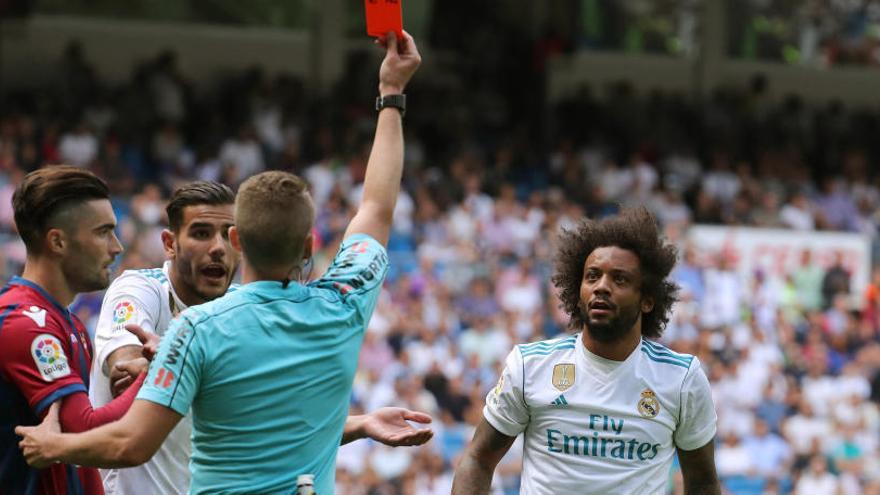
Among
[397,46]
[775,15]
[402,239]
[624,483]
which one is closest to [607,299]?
[624,483]

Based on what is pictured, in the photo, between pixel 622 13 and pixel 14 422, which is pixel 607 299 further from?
pixel 622 13

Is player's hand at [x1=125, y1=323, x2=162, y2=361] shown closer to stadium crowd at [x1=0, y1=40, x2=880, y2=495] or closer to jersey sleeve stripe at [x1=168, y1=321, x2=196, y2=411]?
jersey sleeve stripe at [x1=168, y1=321, x2=196, y2=411]

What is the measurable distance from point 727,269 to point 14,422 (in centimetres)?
1581

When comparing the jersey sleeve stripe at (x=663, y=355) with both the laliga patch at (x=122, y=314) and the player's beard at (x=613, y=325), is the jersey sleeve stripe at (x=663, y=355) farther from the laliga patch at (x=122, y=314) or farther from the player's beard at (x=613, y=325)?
the laliga patch at (x=122, y=314)

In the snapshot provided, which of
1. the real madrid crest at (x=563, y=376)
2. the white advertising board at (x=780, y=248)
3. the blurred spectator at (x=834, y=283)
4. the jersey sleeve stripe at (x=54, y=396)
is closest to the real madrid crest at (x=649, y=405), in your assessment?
the real madrid crest at (x=563, y=376)

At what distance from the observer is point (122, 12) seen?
2206cm

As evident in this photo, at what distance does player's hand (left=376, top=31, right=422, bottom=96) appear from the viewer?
4.43 meters

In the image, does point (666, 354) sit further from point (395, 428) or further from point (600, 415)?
point (395, 428)

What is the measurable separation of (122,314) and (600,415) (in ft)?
5.89

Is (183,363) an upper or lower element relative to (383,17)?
lower

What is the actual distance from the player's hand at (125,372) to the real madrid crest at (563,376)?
1.68 m

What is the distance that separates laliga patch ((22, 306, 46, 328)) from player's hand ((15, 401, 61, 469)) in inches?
15.9

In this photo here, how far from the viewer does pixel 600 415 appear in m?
5.11

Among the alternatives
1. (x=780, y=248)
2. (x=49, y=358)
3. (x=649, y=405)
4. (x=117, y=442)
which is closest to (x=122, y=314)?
(x=49, y=358)
